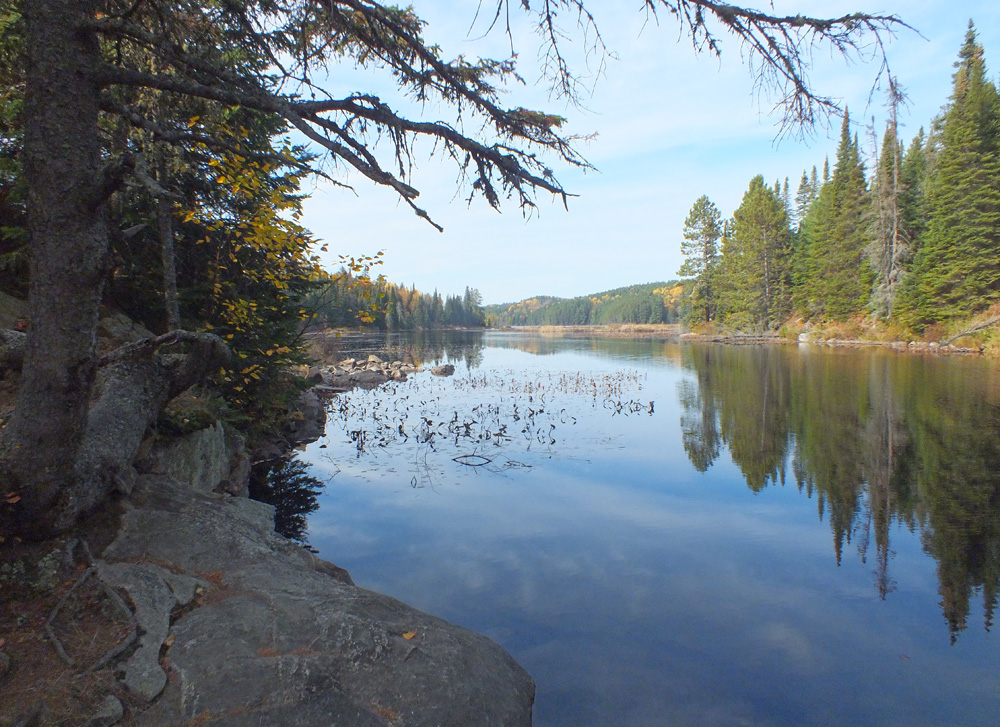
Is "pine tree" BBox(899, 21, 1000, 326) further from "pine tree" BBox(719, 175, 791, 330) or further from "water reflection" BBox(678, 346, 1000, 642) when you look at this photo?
"pine tree" BBox(719, 175, 791, 330)

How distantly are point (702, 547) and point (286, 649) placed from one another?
5.90 m

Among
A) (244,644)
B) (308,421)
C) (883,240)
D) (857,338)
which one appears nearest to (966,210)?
(883,240)

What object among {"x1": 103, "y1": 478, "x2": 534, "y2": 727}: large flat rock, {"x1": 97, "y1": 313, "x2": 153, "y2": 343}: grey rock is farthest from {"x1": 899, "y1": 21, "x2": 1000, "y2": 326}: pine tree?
{"x1": 97, "y1": 313, "x2": 153, "y2": 343}: grey rock

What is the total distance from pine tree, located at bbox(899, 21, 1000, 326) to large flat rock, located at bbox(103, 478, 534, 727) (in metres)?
41.1

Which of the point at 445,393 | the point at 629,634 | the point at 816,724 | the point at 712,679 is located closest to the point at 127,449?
the point at 629,634

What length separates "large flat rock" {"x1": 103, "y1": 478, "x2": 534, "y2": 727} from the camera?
288 cm

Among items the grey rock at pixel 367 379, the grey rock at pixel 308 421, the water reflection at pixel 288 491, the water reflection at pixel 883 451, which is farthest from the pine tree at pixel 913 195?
the water reflection at pixel 288 491

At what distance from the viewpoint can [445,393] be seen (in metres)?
20.0

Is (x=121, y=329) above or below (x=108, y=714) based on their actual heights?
above

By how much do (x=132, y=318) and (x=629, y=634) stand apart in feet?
28.9

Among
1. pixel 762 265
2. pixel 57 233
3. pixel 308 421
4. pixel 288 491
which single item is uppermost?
pixel 762 265

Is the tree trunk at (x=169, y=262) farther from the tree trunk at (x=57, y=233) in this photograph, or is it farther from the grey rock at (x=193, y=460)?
the tree trunk at (x=57, y=233)

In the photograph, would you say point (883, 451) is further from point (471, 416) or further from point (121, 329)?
point (121, 329)

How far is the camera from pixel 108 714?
8.25 ft
